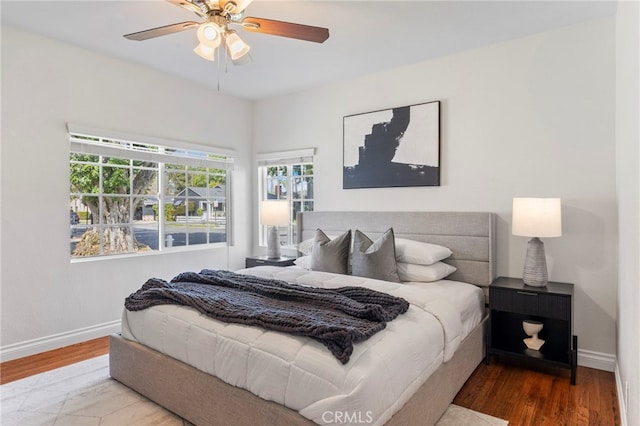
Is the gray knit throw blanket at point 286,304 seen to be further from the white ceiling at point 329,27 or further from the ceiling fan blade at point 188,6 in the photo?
the white ceiling at point 329,27

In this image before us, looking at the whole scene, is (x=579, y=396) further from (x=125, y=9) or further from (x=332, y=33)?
(x=125, y=9)

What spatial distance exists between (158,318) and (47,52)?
2612 millimetres

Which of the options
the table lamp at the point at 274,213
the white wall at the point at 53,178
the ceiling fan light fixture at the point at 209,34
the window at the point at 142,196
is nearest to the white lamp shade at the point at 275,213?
the table lamp at the point at 274,213

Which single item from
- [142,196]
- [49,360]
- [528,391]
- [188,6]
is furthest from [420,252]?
[49,360]

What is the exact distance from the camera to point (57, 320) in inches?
130

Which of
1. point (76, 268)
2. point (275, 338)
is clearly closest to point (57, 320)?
point (76, 268)

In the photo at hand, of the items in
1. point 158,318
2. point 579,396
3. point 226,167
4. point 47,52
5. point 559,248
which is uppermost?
point 47,52

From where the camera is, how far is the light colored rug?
2129 mm

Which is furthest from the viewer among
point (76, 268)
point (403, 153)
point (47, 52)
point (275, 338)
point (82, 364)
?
point (403, 153)

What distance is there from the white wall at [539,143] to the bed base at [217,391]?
103 cm

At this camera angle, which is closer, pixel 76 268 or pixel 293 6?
pixel 293 6

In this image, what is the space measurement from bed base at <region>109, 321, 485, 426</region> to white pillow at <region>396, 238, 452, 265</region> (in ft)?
2.11

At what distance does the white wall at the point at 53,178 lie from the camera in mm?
3027

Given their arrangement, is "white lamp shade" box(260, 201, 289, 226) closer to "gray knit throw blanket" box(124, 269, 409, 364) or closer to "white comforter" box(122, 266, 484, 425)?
"gray knit throw blanket" box(124, 269, 409, 364)
